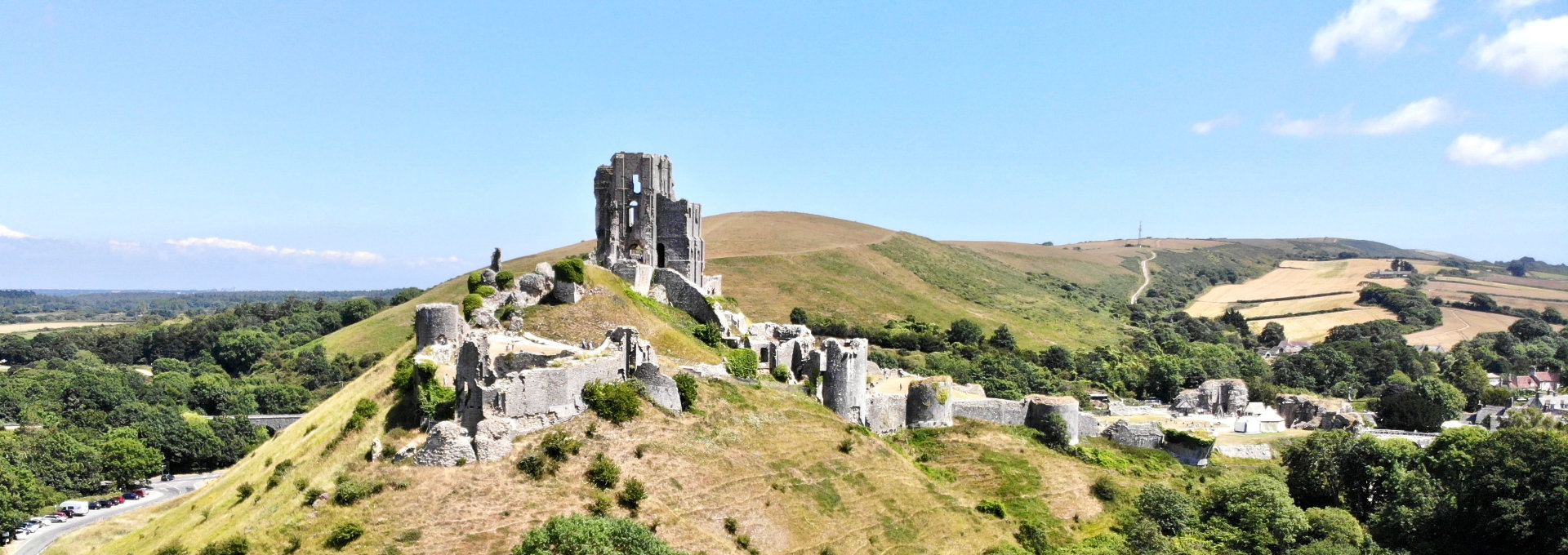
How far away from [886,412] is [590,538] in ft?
87.3

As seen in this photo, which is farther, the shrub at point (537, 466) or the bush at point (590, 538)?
the shrub at point (537, 466)

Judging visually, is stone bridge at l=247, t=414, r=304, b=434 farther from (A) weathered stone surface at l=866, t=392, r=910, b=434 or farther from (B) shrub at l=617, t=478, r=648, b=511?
(B) shrub at l=617, t=478, r=648, b=511

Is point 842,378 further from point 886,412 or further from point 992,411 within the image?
point 992,411

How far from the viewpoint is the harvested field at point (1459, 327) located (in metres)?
133

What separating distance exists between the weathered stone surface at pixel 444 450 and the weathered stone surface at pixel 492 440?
29 cm

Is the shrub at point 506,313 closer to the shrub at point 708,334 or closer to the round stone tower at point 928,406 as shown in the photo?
the shrub at point 708,334

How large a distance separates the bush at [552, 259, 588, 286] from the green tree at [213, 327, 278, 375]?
10442 cm

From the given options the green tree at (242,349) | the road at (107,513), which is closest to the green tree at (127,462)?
the road at (107,513)

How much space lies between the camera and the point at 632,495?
102ft

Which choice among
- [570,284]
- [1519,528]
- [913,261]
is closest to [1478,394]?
[1519,528]

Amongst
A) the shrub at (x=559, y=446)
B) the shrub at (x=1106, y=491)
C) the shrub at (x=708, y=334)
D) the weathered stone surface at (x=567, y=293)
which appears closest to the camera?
the shrub at (x=559, y=446)

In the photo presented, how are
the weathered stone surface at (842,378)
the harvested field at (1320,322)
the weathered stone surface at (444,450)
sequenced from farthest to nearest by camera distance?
1. the harvested field at (1320,322)
2. the weathered stone surface at (842,378)
3. the weathered stone surface at (444,450)

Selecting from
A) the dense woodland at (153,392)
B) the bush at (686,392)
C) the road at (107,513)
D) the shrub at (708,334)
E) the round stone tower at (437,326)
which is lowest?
the road at (107,513)

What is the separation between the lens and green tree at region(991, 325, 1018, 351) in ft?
367
